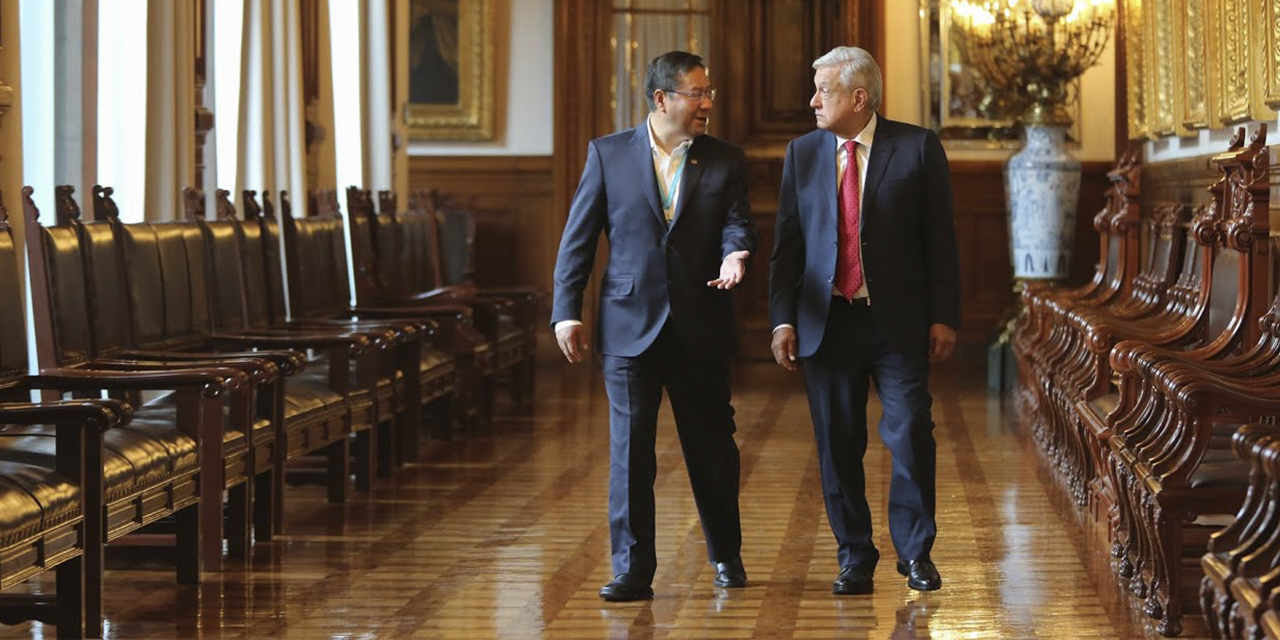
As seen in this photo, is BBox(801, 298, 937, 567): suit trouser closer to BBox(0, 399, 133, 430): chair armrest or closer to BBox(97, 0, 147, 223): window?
BBox(0, 399, 133, 430): chair armrest

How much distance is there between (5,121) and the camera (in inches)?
228

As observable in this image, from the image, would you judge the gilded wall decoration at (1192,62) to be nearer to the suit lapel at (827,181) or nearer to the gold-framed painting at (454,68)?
the suit lapel at (827,181)

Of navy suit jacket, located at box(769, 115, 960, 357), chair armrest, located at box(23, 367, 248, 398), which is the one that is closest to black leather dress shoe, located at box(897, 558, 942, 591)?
navy suit jacket, located at box(769, 115, 960, 357)

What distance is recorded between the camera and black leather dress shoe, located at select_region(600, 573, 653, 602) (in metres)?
4.93

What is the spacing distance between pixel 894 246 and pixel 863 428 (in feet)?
1.68

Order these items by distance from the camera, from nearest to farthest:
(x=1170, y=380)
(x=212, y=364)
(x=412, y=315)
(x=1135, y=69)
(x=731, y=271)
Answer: (x=1170, y=380), (x=731, y=271), (x=212, y=364), (x=412, y=315), (x=1135, y=69)

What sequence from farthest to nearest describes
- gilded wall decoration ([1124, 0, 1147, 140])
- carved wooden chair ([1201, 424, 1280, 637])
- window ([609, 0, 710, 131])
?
1. window ([609, 0, 710, 131])
2. gilded wall decoration ([1124, 0, 1147, 140])
3. carved wooden chair ([1201, 424, 1280, 637])

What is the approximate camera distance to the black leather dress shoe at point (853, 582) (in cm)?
501

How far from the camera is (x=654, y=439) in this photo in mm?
4855

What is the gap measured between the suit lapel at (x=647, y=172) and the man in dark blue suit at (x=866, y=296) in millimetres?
364

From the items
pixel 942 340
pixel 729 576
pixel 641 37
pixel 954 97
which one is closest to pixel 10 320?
pixel 729 576

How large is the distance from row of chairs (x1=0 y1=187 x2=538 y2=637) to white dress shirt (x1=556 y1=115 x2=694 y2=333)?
1342mm

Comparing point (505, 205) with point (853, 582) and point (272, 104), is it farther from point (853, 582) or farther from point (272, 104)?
point (853, 582)

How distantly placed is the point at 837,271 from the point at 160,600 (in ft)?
6.81
